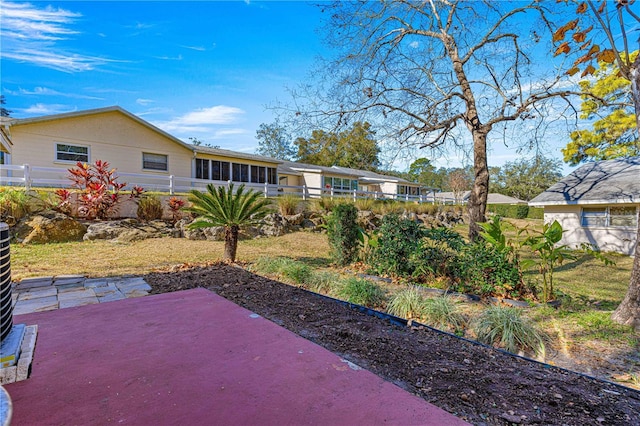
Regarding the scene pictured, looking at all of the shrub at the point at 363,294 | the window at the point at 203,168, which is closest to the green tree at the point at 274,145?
the window at the point at 203,168

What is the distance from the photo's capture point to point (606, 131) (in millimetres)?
18344

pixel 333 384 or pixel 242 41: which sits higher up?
pixel 242 41

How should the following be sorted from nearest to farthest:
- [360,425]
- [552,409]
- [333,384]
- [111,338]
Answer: [360,425]
[552,409]
[333,384]
[111,338]

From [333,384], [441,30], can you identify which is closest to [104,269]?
[333,384]

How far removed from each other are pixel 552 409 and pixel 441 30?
30.5ft

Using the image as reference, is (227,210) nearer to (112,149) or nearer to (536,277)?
(536,277)

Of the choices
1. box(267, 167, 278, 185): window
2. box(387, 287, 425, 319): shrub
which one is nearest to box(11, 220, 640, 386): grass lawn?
box(387, 287, 425, 319): shrub

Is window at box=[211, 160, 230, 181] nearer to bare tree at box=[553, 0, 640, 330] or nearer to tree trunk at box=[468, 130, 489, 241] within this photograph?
tree trunk at box=[468, 130, 489, 241]

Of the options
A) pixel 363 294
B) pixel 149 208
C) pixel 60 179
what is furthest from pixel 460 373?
pixel 60 179

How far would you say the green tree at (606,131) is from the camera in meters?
16.6

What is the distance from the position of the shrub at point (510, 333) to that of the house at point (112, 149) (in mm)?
13650

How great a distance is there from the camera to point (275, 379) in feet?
8.39

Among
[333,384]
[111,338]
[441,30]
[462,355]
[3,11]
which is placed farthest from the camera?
[441,30]

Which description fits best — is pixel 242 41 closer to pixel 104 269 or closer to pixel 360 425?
pixel 104 269
